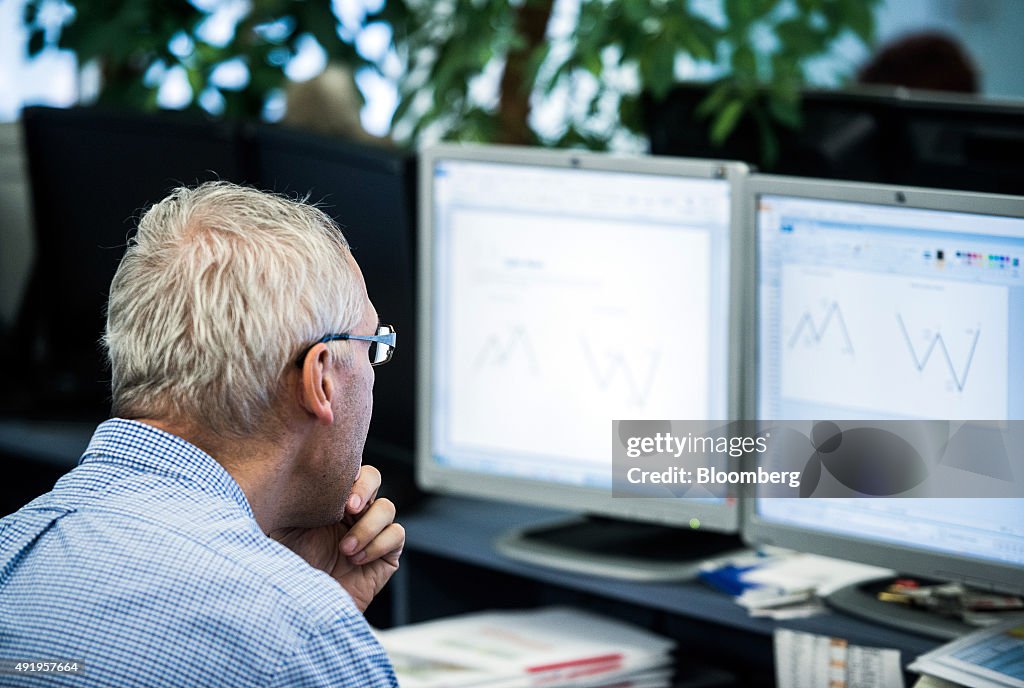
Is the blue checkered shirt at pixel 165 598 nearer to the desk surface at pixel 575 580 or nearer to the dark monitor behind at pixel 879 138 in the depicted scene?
the desk surface at pixel 575 580

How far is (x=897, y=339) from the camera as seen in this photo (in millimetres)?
1396

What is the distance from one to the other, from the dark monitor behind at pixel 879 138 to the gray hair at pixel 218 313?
1182 mm

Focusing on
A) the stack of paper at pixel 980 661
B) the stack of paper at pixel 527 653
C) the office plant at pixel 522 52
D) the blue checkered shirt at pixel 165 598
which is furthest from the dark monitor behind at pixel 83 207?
the stack of paper at pixel 980 661

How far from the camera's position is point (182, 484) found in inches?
38.6

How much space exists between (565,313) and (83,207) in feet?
3.43

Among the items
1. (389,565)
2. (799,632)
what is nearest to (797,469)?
(799,632)

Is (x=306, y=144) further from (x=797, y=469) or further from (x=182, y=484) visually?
(x=182, y=484)

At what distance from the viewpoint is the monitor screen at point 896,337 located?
1.34 m

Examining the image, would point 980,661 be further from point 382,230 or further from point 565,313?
point 382,230

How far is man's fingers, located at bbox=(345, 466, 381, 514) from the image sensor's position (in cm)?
125

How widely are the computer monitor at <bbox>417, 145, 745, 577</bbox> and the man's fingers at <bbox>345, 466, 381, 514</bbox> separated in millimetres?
407

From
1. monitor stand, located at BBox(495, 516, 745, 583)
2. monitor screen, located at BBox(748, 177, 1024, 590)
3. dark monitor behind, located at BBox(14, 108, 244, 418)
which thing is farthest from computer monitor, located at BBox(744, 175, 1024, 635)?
dark monitor behind, located at BBox(14, 108, 244, 418)

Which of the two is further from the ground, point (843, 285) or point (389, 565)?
point (843, 285)

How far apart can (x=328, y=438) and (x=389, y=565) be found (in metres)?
0.26
